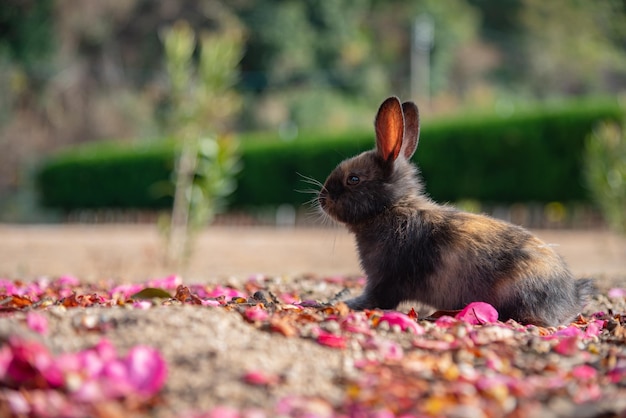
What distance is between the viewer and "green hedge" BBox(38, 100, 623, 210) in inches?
655

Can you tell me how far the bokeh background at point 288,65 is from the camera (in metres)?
27.3

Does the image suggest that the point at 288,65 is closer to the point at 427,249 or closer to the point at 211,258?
the point at 211,258

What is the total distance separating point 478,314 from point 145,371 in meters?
1.55

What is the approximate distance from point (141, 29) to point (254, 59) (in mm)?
5287

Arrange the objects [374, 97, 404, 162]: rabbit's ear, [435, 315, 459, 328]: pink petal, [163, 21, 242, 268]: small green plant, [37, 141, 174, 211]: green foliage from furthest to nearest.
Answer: [37, 141, 174, 211]: green foliage
[163, 21, 242, 268]: small green plant
[374, 97, 404, 162]: rabbit's ear
[435, 315, 459, 328]: pink petal

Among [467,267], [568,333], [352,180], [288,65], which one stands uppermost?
[288,65]

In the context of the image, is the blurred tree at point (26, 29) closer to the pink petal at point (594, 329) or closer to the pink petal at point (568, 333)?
the pink petal at point (594, 329)

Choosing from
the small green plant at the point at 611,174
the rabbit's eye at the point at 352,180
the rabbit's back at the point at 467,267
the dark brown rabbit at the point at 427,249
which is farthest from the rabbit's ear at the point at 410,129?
the small green plant at the point at 611,174

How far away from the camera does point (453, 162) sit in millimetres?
18281

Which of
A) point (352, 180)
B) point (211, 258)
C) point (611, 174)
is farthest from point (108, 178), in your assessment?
point (352, 180)

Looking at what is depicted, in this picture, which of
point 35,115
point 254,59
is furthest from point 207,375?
point 254,59

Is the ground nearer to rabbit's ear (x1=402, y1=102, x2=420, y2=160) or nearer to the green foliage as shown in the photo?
rabbit's ear (x1=402, y1=102, x2=420, y2=160)

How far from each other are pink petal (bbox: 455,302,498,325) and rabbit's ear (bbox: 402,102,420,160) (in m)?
0.94

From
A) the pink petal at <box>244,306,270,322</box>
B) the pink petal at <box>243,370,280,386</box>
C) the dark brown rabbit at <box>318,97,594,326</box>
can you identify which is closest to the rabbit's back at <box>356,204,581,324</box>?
the dark brown rabbit at <box>318,97,594,326</box>
